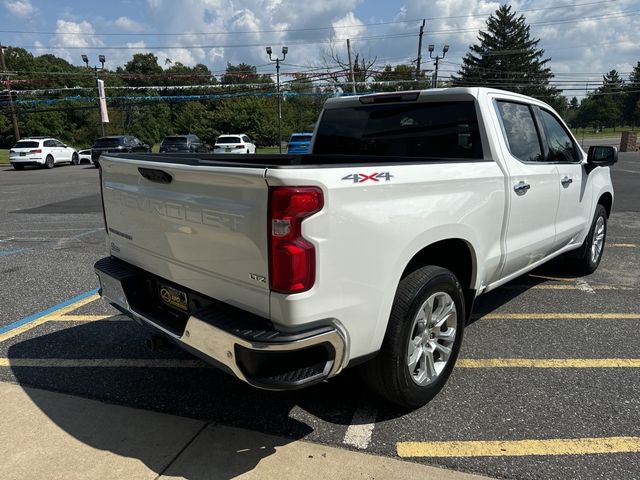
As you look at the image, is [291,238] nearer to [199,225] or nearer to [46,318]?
[199,225]

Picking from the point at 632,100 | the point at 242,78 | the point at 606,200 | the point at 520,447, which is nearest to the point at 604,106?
the point at 632,100

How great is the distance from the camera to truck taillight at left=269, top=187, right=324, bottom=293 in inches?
83.3

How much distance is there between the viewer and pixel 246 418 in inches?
115

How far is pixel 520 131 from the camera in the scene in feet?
12.8

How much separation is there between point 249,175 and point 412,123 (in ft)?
6.82

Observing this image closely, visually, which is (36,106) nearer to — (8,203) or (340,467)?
(8,203)

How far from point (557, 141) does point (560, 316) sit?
5.26ft

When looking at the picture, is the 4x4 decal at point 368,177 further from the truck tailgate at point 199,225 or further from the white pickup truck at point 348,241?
the truck tailgate at point 199,225

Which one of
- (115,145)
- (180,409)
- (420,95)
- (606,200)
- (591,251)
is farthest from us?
(115,145)

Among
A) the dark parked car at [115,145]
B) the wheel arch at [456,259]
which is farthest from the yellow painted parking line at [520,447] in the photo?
the dark parked car at [115,145]

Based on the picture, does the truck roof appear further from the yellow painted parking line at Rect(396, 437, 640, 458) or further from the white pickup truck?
the yellow painted parking line at Rect(396, 437, 640, 458)

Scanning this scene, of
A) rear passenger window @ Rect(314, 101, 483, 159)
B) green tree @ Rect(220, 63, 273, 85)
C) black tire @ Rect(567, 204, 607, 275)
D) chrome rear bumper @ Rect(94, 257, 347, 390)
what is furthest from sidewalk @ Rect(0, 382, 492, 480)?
green tree @ Rect(220, 63, 273, 85)

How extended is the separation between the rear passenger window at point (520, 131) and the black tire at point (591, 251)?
5.88ft

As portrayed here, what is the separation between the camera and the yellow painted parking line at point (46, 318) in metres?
4.17
